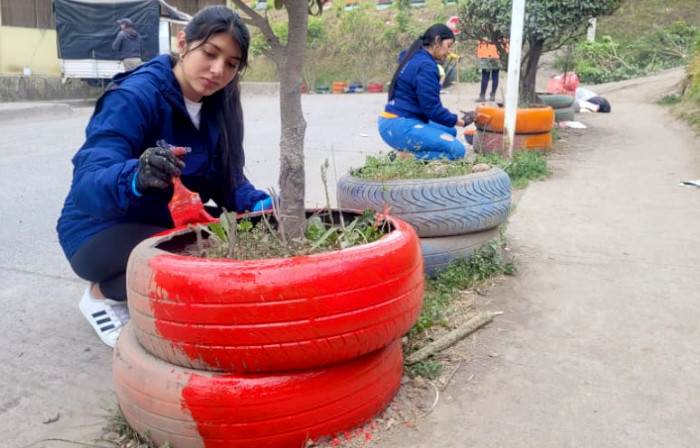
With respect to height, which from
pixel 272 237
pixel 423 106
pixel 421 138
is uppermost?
pixel 423 106

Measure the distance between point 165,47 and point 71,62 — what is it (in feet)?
7.82

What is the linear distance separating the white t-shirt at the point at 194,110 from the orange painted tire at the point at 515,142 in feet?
16.3

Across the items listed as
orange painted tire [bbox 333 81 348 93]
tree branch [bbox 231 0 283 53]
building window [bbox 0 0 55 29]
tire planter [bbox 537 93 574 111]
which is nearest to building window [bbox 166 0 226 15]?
orange painted tire [bbox 333 81 348 93]

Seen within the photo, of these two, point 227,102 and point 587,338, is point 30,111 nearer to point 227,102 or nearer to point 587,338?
point 227,102

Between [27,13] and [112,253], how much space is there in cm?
1775

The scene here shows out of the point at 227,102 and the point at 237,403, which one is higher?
the point at 227,102

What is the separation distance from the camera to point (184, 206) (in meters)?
2.55

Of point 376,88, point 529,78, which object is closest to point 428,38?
point 529,78

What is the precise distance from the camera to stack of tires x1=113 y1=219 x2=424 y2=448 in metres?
1.85

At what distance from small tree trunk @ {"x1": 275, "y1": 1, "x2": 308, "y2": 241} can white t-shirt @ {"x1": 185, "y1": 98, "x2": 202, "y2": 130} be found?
2.17ft

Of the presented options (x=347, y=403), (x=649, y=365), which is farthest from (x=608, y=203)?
(x=347, y=403)

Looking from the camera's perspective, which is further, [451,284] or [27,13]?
[27,13]

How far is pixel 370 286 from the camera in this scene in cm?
195

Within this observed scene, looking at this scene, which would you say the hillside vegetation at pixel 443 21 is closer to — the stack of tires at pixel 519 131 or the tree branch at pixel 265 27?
the stack of tires at pixel 519 131
